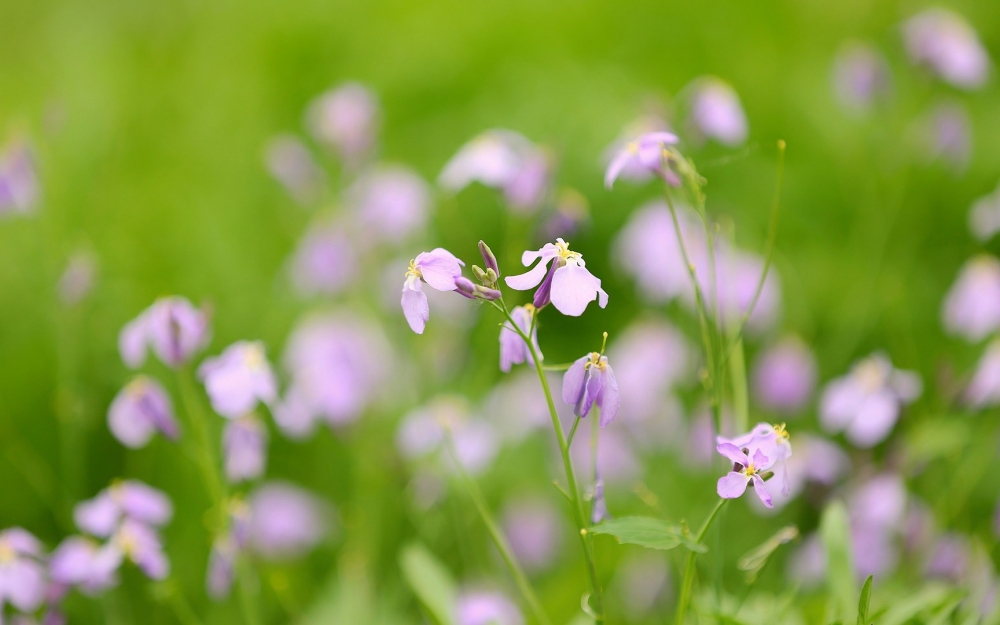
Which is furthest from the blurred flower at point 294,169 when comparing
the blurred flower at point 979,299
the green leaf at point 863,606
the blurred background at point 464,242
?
the green leaf at point 863,606

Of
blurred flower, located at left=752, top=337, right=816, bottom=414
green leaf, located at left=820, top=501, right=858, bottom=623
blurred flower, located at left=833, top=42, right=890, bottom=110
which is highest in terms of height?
blurred flower, located at left=833, top=42, right=890, bottom=110

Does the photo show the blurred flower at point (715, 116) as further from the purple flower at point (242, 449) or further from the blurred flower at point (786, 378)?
the purple flower at point (242, 449)

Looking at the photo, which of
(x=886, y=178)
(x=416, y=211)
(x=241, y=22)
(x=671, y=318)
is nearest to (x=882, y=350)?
(x=671, y=318)

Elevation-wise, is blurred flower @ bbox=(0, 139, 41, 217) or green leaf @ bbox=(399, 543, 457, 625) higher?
blurred flower @ bbox=(0, 139, 41, 217)

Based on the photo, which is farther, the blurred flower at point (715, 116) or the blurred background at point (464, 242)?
the blurred background at point (464, 242)

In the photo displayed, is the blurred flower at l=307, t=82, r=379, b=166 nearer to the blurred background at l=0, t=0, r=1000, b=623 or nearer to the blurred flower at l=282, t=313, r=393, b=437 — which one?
the blurred background at l=0, t=0, r=1000, b=623

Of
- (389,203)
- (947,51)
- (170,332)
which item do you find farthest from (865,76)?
(170,332)

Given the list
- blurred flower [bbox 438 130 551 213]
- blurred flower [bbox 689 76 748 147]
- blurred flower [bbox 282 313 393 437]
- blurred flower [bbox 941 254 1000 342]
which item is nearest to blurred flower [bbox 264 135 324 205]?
blurred flower [bbox 282 313 393 437]
